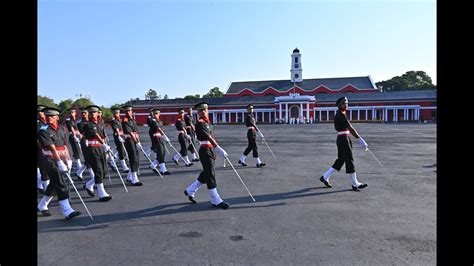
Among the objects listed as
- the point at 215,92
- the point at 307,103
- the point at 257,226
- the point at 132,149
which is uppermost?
the point at 215,92

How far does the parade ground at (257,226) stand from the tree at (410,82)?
275 ft

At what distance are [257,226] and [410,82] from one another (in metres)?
92.2

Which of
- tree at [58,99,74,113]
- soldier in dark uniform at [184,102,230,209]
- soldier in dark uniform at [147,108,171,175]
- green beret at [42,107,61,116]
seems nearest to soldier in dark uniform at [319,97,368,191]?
soldier in dark uniform at [184,102,230,209]

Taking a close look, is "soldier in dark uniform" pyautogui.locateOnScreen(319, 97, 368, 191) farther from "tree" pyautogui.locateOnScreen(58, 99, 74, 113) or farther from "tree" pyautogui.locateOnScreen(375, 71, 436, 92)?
"tree" pyautogui.locateOnScreen(375, 71, 436, 92)

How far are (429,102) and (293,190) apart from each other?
182 feet

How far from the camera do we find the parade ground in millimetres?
→ 3803

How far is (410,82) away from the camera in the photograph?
82.6m

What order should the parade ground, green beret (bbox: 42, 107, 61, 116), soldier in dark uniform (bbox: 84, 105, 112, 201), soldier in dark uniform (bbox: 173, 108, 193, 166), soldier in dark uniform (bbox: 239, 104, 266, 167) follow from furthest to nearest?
soldier in dark uniform (bbox: 173, 108, 193, 166)
soldier in dark uniform (bbox: 239, 104, 266, 167)
soldier in dark uniform (bbox: 84, 105, 112, 201)
green beret (bbox: 42, 107, 61, 116)
the parade ground

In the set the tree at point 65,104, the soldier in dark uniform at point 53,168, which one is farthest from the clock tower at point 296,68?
the soldier in dark uniform at point 53,168

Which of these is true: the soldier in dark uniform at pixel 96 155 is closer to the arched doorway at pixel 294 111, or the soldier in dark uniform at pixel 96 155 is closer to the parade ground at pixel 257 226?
the parade ground at pixel 257 226

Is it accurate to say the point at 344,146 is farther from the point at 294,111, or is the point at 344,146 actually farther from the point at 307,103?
the point at 294,111

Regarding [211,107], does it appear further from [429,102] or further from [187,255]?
[187,255]

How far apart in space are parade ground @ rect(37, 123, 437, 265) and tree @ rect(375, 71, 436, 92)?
83.7 metres

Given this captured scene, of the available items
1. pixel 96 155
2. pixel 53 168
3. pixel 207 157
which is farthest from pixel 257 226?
pixel 96 155
